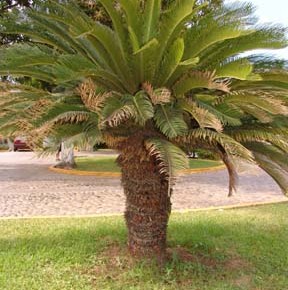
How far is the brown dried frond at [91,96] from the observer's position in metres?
4.27

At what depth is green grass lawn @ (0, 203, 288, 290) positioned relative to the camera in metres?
4.81

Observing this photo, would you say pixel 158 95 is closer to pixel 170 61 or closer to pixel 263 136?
pixel 170 61

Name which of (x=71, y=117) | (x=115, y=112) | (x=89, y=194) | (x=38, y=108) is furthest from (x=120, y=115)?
(x=89, y=194)

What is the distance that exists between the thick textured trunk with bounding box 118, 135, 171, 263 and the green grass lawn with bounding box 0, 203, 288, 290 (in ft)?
0.79

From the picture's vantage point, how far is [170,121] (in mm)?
4336

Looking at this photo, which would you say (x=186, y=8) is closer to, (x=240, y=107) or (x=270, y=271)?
(x=240, y=107)

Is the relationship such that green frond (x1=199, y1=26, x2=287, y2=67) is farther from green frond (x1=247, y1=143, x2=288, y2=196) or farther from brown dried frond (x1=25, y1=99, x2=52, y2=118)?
brown dried frond (x1=25, y1=99, x2=52, y2=118)

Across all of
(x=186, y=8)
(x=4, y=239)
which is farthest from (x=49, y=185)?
(x=186, y=8)

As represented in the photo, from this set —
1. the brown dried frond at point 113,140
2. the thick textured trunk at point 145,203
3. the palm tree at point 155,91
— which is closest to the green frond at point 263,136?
the palm tree at point 155,91

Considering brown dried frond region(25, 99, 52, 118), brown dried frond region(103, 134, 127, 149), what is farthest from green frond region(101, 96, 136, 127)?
brown dried frond region(25, 99, 52, 118)

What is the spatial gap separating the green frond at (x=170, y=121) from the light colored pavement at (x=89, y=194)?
4831 mm

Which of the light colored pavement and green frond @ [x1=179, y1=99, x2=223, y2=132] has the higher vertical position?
green frond @ [x1=179, y1=99, x2=223, y2=132]

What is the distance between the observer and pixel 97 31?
427 centimetres

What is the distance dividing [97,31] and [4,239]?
3886 millimetres
